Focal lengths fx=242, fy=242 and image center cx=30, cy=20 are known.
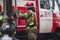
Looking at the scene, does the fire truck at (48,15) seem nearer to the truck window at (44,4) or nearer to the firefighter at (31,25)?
the truck window at (44,4)

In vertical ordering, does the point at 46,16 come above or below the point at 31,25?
above

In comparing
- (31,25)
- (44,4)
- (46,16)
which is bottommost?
(31,25)

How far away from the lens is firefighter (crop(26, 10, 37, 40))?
23.5 ft

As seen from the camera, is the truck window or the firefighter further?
the truck window

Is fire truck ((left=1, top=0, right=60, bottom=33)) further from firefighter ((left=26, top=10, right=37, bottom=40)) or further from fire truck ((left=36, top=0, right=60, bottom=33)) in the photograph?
firefighter ((left=26, top=10, right=37, bottom=40))

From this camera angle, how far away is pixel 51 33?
24.1 ft

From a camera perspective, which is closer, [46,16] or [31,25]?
[31,25]

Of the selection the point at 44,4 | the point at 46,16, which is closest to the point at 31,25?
the point at 46,16

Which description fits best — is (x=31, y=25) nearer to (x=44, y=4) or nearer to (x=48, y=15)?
(x=48, y=15)

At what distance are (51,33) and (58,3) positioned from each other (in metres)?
0.93

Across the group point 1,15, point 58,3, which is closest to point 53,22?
point 58,3

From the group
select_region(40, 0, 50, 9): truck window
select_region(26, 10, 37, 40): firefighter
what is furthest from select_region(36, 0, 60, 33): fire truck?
select_region(26, 10, 37, 40): firefighter

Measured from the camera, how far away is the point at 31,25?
23.5 ft

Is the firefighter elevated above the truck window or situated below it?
below
